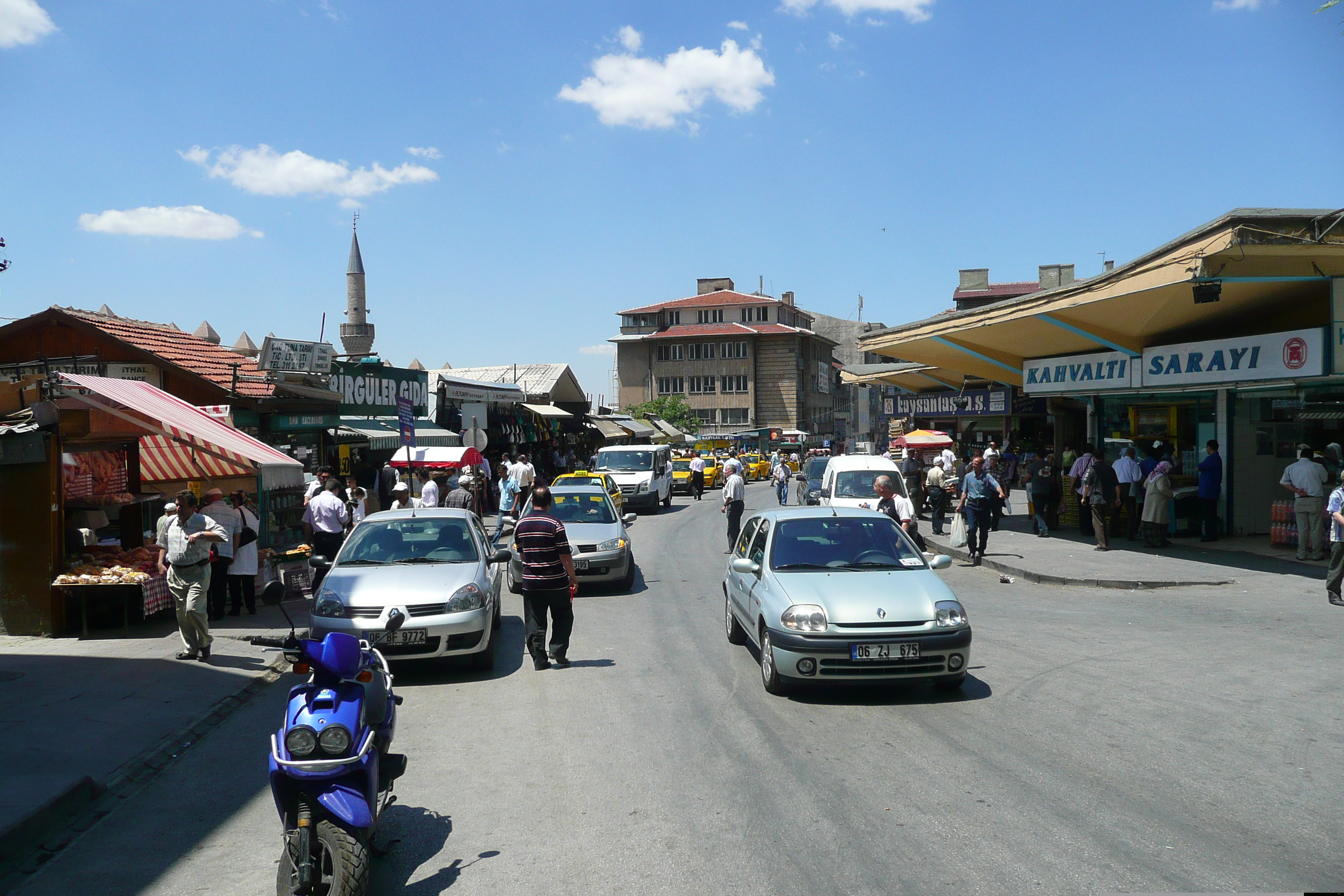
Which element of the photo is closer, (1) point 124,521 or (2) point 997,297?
(1) point 124,521

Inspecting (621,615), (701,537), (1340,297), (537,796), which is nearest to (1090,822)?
(537,796)

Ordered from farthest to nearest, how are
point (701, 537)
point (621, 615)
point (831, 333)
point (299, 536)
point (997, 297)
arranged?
1. point (831, 333)
2. point (997, 297)
3. point (701, 537)
4. point (299, 536)
5. point (621, 615)

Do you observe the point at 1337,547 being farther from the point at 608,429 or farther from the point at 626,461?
the point at 608,429

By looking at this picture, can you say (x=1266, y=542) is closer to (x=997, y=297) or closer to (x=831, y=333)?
(x=997, y=297)

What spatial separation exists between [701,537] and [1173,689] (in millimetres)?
15468

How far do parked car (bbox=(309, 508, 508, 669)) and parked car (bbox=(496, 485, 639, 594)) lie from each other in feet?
9.43

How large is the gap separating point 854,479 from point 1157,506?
551 centimetres

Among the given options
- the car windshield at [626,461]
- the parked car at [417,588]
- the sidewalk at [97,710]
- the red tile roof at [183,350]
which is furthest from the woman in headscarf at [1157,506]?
the red tile roof at [183,350]

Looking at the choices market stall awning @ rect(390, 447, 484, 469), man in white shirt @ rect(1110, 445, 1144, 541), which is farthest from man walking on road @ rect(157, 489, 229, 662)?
man in white shirt @ rect(1110, 445, 1144, 541)

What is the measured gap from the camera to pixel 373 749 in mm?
4461

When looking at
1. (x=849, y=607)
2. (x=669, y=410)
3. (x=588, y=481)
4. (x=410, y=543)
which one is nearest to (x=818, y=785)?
(x=849, y=607)

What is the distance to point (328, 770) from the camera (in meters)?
4.13

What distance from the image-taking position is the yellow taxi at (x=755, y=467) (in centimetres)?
5419

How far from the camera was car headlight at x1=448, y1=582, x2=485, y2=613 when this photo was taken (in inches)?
335
